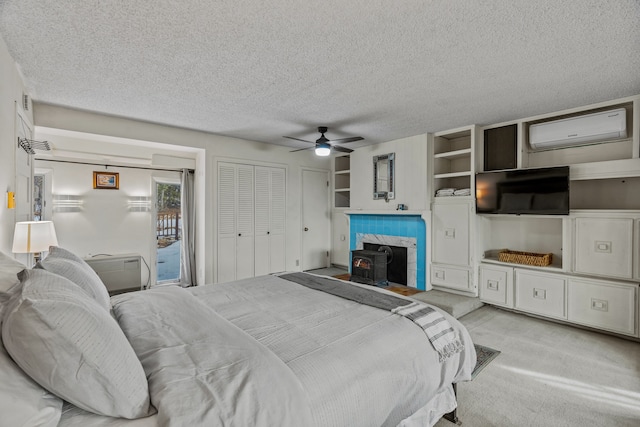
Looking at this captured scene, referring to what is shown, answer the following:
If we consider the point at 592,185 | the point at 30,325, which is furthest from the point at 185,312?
the point at 592,185

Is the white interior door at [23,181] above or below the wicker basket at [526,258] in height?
above

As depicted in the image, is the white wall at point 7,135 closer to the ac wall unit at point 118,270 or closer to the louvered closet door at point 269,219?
the ac wall unit at point 118,270

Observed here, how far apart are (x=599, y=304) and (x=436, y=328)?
272 centimetres

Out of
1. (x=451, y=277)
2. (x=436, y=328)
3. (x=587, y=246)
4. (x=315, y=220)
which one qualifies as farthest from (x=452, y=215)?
(x=436, y=328)

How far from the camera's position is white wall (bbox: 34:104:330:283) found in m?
3.64

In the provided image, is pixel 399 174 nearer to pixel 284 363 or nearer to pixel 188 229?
pixel 188 229

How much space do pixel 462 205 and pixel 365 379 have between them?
11.8 ft

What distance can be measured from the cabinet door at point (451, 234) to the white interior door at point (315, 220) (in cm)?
241

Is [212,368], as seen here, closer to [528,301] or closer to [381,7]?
[381,7]

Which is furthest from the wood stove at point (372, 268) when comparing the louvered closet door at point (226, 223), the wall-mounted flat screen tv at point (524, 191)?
the louvered closet door at point (226, 223)

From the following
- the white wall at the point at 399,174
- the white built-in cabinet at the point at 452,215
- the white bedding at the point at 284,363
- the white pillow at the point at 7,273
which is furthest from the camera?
the white wall at the point at 399,174

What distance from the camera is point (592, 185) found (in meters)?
3.67

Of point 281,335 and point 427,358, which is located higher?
point 281,335

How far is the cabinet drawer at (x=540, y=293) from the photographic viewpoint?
11.7ft
